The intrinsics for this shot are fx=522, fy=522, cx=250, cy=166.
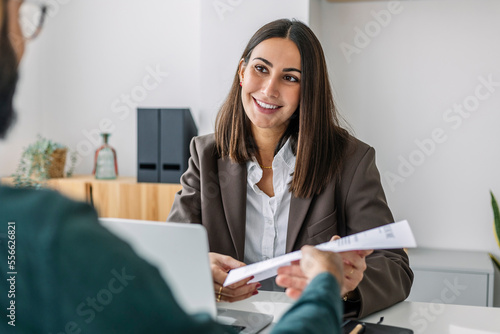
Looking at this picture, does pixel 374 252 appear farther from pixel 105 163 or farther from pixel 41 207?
pixel 105 163

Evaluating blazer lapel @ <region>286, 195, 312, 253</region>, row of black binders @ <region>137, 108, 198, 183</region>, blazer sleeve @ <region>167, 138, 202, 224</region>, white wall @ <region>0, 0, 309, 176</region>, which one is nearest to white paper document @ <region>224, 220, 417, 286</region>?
blazer lapel @ <region>286, 195, 312, 253</region>

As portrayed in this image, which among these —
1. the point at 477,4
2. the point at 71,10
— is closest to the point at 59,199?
the point at 477,4

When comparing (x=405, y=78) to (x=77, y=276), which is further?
(x=405, y=78)

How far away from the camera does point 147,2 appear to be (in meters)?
3.48

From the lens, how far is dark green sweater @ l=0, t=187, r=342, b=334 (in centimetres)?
53

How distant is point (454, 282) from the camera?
2742mm

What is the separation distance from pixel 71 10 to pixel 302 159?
2.64m

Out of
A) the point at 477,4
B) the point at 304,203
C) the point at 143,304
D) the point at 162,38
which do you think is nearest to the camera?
the point at 143,304

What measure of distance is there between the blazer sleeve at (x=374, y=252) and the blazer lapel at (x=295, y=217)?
13cm

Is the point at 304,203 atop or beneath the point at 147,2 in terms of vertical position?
beneath

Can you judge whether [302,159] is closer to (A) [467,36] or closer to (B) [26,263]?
(B) [26,263]

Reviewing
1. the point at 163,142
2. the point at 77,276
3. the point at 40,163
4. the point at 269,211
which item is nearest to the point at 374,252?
the point at 269,211

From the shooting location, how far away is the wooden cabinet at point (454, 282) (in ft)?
8.91

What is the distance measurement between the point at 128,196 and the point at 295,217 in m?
1.73
